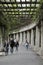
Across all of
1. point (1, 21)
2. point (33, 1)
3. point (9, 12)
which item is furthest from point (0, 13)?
point (9, 12)

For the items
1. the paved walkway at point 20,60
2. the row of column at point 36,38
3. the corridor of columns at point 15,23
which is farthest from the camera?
the row of column at point 36,38

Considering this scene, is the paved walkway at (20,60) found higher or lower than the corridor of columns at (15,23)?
lower

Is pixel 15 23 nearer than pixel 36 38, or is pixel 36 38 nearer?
pixel 36 38

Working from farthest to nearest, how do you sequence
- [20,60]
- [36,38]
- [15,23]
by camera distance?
[15,23] < [36,38] < [20,60]

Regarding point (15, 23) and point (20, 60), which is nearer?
point (20, 60)

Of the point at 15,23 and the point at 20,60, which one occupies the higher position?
the point at 15,23

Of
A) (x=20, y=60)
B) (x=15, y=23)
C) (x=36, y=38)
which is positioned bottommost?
(x=20, y=60)

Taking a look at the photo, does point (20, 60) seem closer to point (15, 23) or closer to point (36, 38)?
point (36, 38)

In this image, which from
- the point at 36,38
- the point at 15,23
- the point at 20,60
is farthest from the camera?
the point at 15,23

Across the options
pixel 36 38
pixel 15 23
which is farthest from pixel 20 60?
pixel 15 23

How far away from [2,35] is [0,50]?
6.76ft

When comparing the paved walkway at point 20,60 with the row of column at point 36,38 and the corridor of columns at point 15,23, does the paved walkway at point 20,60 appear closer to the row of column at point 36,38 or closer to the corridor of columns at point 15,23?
the corridor of columns at point 15,23

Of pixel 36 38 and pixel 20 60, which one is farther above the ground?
pixel 36 38

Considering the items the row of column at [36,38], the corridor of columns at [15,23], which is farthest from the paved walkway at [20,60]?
the row of column at [36,38]
